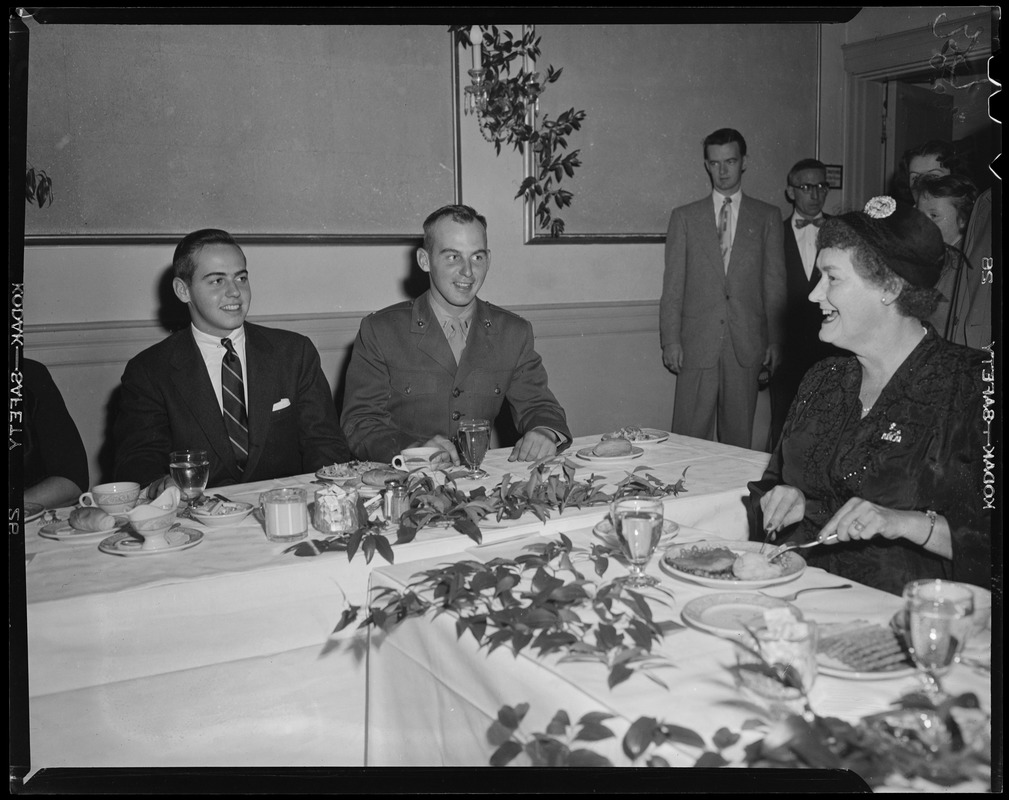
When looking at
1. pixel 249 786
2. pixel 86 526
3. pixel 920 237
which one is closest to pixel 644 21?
pixel 920 237

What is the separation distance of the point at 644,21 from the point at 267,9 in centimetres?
80

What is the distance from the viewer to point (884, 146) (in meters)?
4.11

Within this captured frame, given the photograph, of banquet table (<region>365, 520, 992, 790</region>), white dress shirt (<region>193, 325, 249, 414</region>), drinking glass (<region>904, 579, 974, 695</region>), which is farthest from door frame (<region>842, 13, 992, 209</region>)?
drinking glass (<region>904, 579, 974, 695</region>)

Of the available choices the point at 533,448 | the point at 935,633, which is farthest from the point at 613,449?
the point at 935,633

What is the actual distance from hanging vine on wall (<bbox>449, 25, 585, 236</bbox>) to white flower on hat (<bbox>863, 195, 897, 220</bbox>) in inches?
89.2

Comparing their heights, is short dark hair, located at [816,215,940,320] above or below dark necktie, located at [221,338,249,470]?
above

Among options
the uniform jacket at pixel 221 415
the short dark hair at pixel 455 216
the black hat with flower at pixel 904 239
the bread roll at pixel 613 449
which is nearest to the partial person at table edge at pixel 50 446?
the uniform jacket at pixel 221 415

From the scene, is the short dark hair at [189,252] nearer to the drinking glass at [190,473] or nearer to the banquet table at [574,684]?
the drinking glass at [190,473]

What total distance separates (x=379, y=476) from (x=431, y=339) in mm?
959

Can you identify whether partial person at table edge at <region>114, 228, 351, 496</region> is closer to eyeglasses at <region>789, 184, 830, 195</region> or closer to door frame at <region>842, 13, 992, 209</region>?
door frame at <region>842, 13, 992, 209</region>

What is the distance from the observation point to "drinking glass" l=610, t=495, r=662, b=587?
1.35m

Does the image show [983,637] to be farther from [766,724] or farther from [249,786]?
[249,786]

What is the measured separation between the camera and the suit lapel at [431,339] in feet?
9.64

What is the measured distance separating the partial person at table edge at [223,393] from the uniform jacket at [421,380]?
0.17 metres
